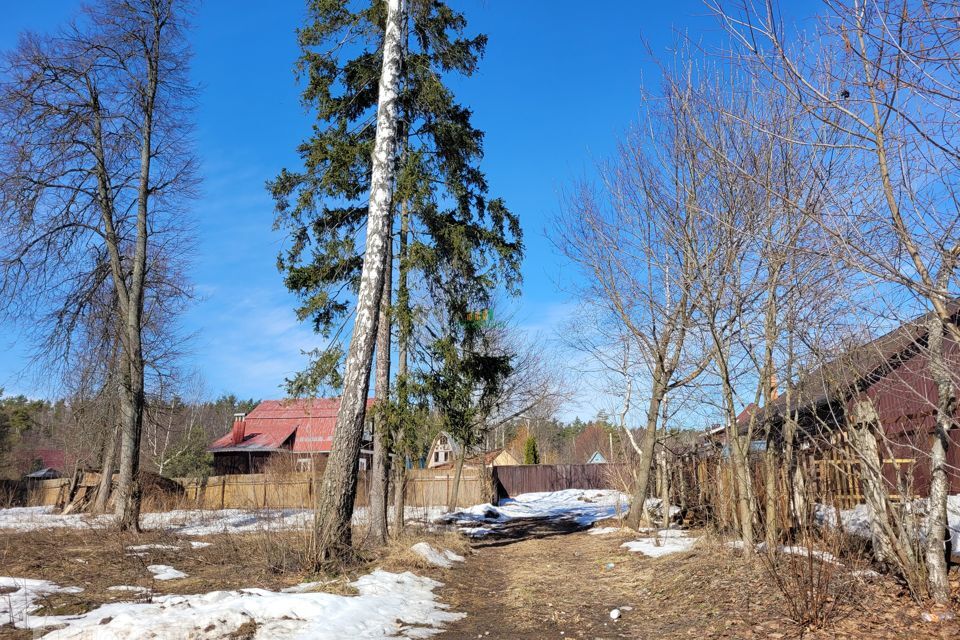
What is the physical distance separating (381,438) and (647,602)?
5061 millimetres

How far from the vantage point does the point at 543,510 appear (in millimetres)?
23062

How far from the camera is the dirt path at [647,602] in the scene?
184 inches

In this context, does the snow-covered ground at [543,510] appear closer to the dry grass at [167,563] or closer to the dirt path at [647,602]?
the dirt path at [647,602]

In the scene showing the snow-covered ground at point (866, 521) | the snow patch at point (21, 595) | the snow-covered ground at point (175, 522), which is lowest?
the snow-covered ground at point (175, 522)

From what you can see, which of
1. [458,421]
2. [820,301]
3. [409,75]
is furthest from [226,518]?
[820,301]

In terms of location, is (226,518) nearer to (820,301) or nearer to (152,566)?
(152,566)

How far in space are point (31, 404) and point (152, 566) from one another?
1837 inches

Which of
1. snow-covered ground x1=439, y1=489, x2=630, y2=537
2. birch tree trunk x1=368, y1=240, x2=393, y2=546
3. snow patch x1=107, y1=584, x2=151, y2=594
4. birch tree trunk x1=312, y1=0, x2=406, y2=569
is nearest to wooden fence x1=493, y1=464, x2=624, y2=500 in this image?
snow-covered ground x1=439, y1=489, x2=630, y2=537

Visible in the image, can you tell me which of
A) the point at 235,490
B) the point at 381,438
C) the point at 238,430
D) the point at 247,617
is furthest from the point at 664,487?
the point at 238,430

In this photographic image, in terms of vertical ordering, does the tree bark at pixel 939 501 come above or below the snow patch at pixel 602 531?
above

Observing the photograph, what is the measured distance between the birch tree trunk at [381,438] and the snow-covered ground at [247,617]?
3.97 metres

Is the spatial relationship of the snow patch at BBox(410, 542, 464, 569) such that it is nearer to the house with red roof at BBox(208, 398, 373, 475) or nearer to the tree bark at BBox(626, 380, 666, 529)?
the tree bark at BBox(626, 380, 666, 529)

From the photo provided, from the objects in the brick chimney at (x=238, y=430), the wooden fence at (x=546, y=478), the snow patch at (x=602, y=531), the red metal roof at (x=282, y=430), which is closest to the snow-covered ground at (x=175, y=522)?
the snow patch at (x=602, y=531)

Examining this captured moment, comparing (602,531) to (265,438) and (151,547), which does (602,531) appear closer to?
(151,547)
